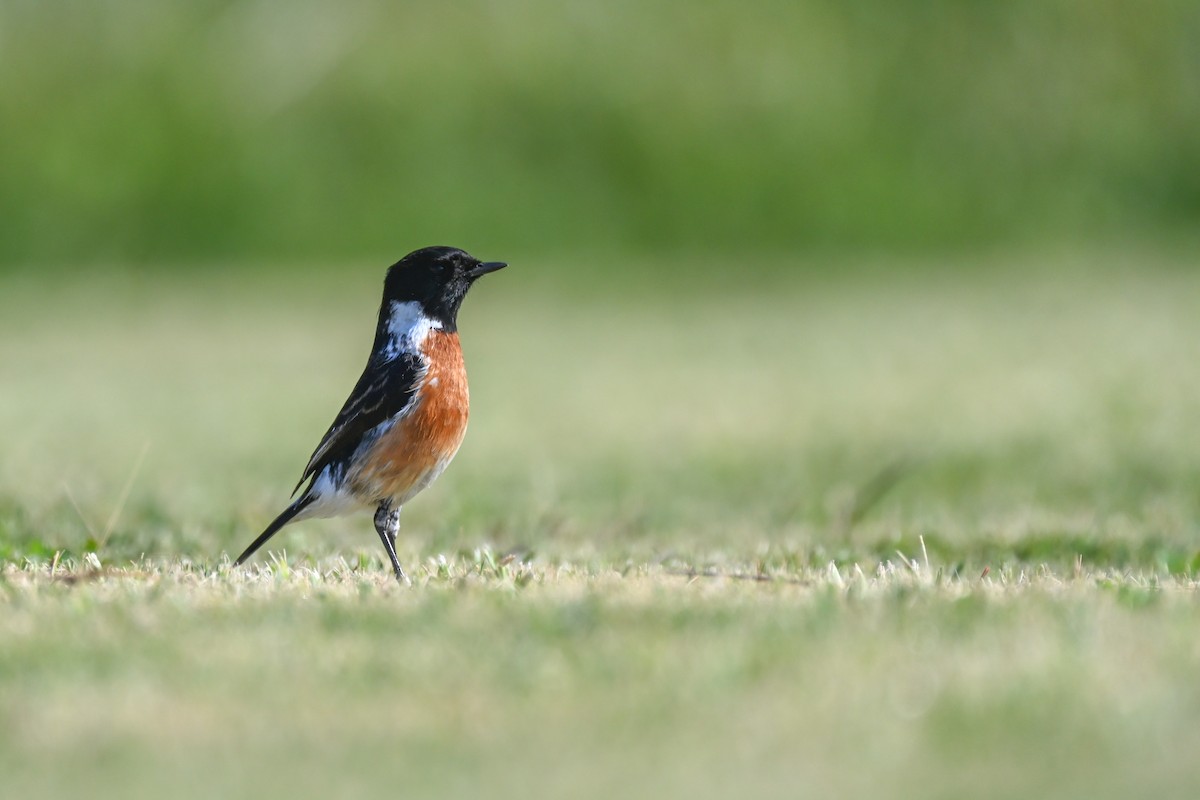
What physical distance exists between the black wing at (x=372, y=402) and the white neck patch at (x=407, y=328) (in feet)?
0.20

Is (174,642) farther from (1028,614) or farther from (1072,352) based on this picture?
(1072,352)

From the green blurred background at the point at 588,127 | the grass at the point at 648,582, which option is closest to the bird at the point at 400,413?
the grass at the point at 648,582

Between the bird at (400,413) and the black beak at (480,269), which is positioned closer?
the bird at (400,413)

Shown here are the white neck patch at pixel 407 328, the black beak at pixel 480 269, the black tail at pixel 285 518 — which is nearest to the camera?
the black tail at pixel 285 518

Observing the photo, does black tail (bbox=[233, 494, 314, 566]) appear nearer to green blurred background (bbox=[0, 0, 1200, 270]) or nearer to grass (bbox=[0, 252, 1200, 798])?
grass (bbox=[0, 252, 1200, 798])

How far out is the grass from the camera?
394 centimetres

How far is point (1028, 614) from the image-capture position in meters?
4.94

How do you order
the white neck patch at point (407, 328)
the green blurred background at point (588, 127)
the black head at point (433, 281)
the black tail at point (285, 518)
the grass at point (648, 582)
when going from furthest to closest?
the green blurred background at point (588, 127), the black head at point (433, 281), the white neck patch at point (407, 328), the black tail at point (285, 518), the grass at point (648, 582)

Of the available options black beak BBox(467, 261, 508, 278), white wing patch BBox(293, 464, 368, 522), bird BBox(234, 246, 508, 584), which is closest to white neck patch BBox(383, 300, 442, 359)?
bird BBox(234, 246, 508, 584)

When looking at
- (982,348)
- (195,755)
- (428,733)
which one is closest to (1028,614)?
(428,733)

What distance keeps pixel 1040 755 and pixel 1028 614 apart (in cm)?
110

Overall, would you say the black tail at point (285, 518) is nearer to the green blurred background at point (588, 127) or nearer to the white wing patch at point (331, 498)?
the white wing patch at point (331, 498)

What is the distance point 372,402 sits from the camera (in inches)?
275

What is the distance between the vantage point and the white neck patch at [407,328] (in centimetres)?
713
